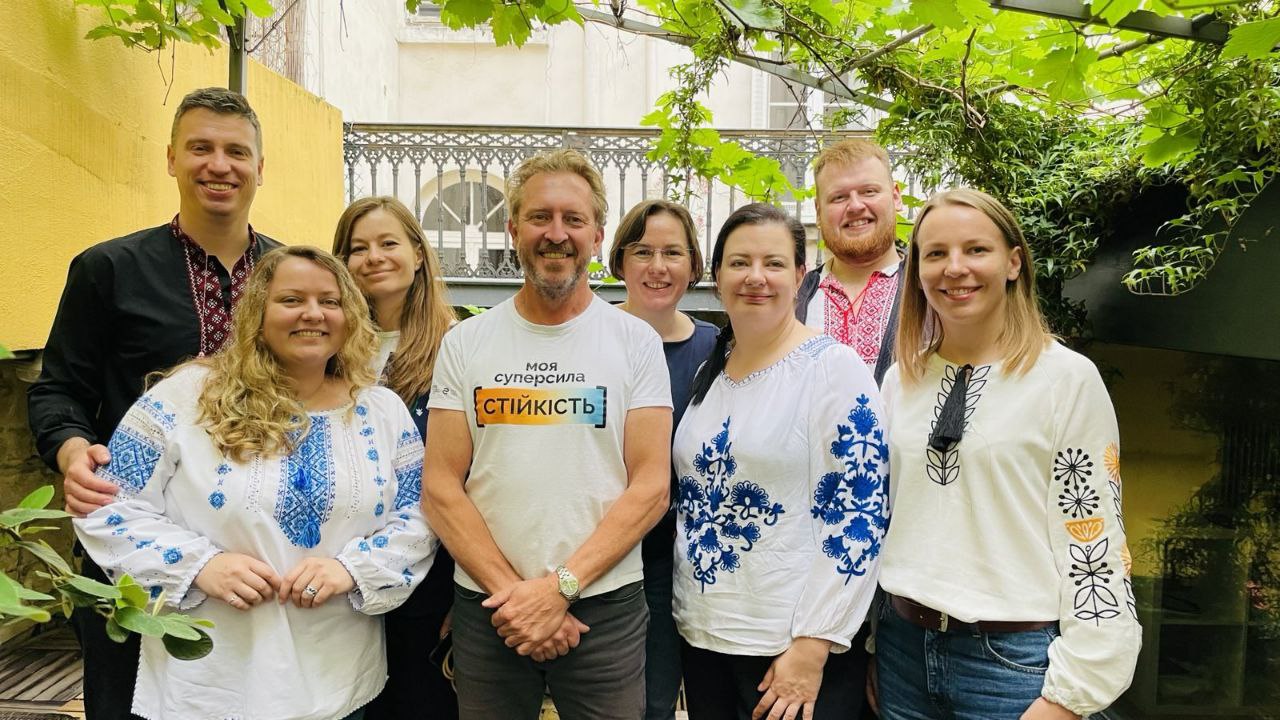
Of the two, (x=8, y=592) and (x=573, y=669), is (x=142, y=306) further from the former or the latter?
(x=8, y=592)

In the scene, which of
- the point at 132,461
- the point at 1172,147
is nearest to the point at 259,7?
the point at 132,461

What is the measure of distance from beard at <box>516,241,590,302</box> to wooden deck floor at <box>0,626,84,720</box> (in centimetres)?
272

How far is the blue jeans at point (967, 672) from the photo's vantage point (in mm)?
1603

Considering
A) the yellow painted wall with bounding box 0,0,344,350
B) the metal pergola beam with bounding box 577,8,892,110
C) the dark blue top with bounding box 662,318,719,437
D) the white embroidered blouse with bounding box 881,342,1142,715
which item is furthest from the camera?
the metal pergola beam with bounding box 577,8,892,110

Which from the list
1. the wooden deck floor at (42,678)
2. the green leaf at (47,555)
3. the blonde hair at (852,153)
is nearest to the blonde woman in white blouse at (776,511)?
the blonde hair at (852,153)

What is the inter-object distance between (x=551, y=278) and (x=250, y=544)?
894 mm

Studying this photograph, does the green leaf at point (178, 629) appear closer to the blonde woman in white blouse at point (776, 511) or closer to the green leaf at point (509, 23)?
the blonde woman in white blouse at point (776, 511)

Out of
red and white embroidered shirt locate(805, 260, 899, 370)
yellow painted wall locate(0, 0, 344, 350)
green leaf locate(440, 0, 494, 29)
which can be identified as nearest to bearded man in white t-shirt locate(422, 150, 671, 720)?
green leaf locate(440, 0, 494, 29)

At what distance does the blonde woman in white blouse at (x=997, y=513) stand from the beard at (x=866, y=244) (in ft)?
2.03

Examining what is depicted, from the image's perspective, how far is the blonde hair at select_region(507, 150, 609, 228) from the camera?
6.56ft

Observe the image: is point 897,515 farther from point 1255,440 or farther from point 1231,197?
point 1255,440

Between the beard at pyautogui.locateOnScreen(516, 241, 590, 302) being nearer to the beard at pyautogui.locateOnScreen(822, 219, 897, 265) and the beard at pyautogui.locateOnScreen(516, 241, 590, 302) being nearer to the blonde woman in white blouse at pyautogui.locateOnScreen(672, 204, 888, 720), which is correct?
the blonde woman in white blouse at pyautogui.locateOnScreen(672, 204, 888, 720)

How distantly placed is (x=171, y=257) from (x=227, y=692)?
1195 mm

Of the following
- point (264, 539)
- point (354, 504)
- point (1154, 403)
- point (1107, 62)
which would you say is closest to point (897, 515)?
point (354, 504)
